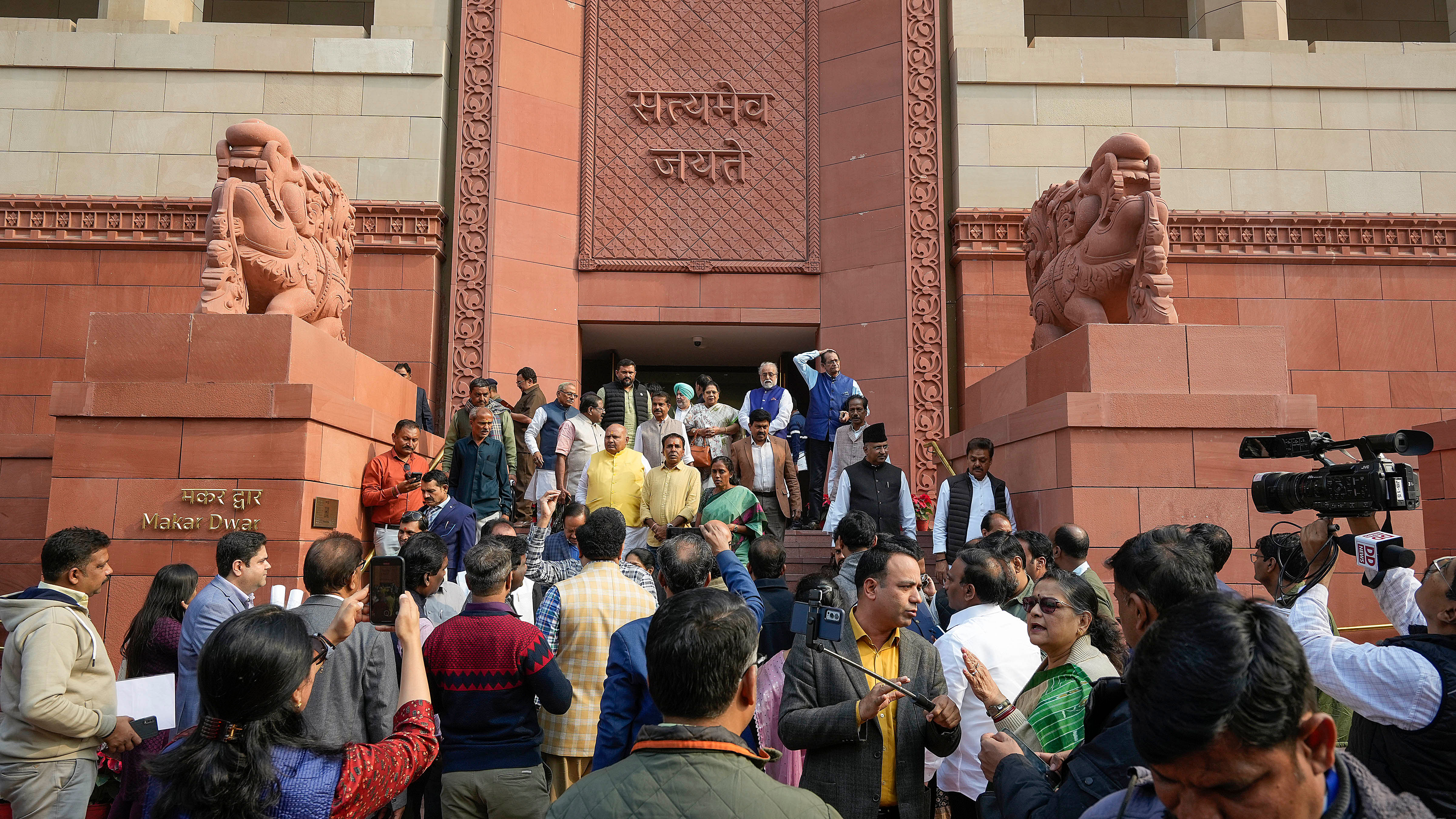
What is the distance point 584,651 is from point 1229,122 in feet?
36.9

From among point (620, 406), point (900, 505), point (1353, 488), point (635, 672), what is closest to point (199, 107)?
point (620, 406)

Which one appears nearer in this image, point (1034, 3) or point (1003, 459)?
point (1003, 459)

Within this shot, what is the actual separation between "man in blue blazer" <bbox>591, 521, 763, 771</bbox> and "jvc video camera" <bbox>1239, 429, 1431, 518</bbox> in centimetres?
179

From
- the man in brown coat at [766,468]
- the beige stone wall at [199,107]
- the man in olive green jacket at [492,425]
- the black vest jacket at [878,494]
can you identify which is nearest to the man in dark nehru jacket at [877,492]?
the black vest jacket at [878,494]

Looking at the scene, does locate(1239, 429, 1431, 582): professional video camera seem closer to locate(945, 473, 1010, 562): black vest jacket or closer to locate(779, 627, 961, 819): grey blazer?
locate(779, 627, 961, 819): grey blazer

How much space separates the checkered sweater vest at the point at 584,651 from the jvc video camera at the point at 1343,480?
2.31 meters

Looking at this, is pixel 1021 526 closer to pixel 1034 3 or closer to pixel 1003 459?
pixel 1003 459

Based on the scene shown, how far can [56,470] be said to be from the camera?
7000mm

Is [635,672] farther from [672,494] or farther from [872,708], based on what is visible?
[672,494]

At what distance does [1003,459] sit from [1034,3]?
29.5 ft

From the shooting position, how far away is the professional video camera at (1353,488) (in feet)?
9.38

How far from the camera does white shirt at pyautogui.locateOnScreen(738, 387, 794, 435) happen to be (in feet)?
32.9

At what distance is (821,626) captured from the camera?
2863mm

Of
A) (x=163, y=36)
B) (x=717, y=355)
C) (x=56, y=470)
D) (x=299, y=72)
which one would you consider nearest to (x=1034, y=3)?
(x=717, y=355)
